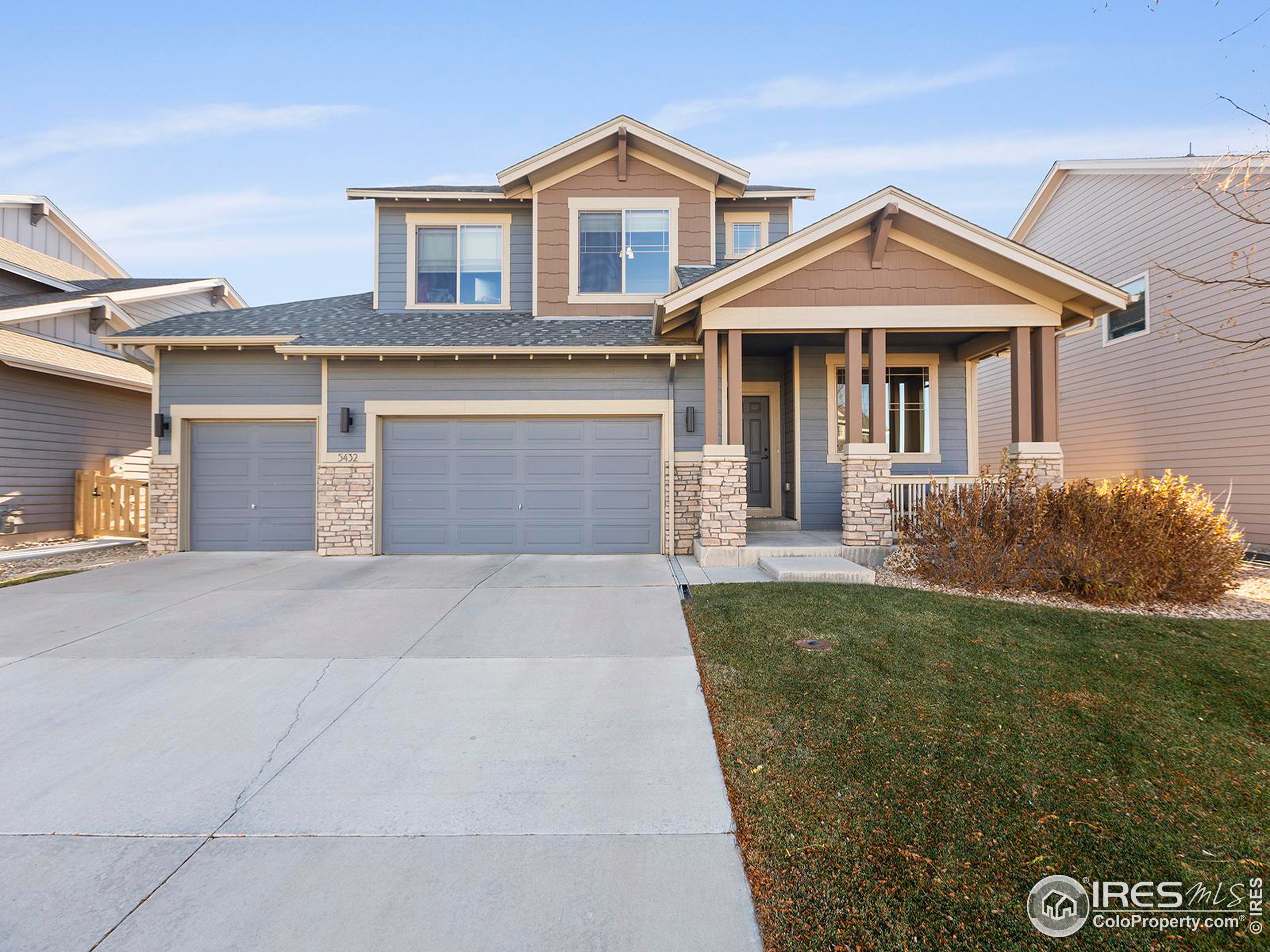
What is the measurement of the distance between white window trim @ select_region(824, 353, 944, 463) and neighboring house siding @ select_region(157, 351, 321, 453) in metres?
9.18

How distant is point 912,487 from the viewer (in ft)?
29.6

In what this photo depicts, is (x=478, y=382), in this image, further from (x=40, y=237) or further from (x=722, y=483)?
(x=40, y=237)

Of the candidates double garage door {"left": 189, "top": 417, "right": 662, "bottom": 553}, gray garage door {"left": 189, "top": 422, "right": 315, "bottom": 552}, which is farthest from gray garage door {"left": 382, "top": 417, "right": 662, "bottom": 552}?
gray garage door {"left": 189, "top": 422, "right": 315, "bottom": 552}

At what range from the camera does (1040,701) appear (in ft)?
12.0

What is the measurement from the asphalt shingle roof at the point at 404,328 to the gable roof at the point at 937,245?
1654mm

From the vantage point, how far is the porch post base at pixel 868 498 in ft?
27.1

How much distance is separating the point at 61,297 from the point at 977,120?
20.0 metres

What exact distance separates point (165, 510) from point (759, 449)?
10892 mm

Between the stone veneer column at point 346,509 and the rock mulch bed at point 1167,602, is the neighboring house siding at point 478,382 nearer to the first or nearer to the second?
the stone veneer column at point 346,509

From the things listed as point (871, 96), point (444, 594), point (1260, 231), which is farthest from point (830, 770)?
point (871, 96)

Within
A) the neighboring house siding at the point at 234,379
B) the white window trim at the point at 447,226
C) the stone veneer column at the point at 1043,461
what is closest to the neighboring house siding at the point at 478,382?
the neighboring house siding at the point at 234,379

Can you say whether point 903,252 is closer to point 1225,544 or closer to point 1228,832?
point 1225,544

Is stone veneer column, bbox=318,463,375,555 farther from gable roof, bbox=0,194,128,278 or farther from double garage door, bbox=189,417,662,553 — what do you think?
gable roof, bbox=0,194,128,278

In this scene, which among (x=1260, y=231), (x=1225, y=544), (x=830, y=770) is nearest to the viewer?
(x=830, y=770)
